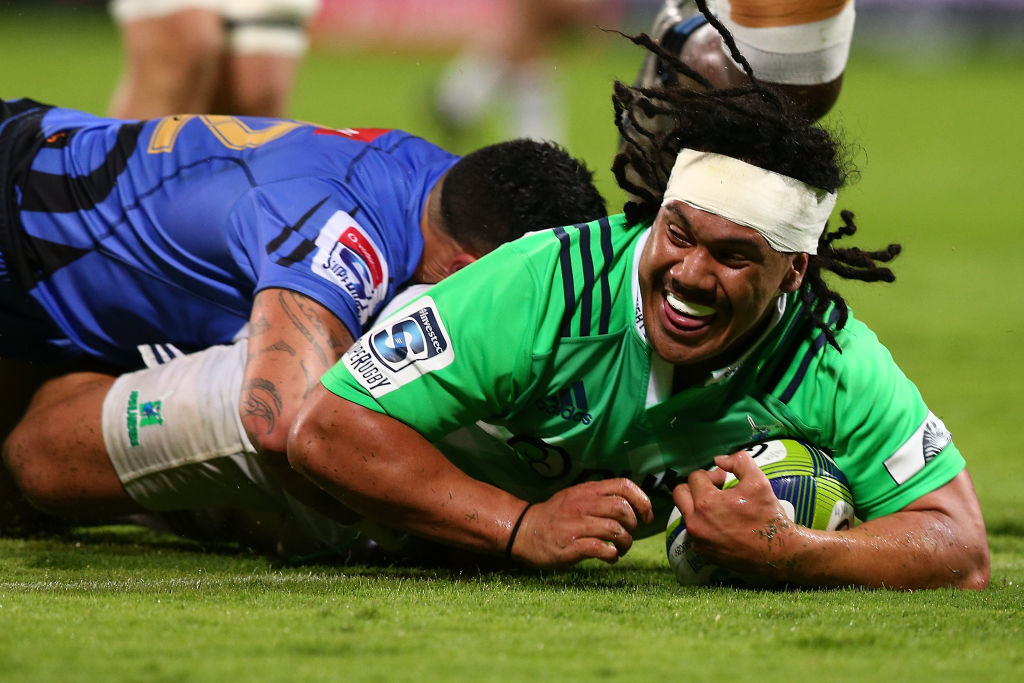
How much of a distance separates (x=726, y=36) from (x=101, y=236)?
5.84 ft

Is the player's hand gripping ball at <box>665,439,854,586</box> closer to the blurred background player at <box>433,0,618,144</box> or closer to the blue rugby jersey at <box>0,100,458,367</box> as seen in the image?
the blue rugby jersey at <box>0,100,458,367</box>

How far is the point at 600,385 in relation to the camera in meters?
3.23

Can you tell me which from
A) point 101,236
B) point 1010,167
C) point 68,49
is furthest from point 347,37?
point 101,236

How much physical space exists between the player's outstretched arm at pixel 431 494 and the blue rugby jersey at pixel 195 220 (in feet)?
1.94

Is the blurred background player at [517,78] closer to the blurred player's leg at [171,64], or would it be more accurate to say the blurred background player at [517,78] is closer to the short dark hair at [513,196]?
the blurred player's leg at [171,64]

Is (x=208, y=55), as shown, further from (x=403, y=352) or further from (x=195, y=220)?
(x=403, y=352)

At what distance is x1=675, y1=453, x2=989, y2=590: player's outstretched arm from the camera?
3074 millimetres

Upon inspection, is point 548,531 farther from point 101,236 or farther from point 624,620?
point 101,236

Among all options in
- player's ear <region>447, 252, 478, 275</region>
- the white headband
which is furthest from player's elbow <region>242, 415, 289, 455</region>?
the white headband

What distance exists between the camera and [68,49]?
22.0 meters

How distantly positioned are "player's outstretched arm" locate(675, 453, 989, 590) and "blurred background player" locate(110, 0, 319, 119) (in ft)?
11.8

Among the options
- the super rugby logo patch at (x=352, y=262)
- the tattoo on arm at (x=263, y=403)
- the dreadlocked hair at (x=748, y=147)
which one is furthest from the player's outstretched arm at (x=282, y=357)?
the dreadlocked hair at (x=748, y=147)

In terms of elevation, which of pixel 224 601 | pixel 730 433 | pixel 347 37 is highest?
pixel 730 433

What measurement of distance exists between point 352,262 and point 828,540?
135 centimetres
